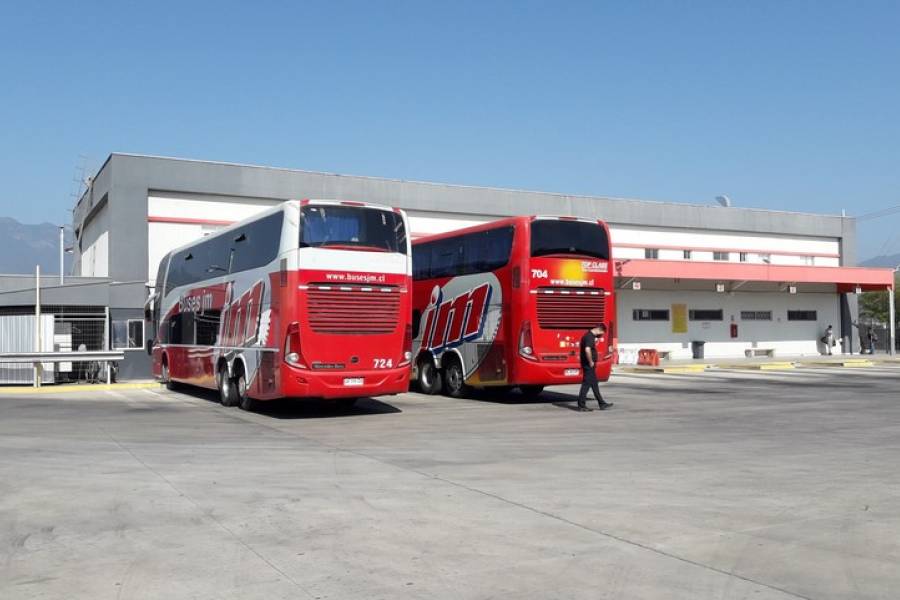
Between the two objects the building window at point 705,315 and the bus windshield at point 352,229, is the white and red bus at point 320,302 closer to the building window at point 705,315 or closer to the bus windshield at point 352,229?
the bus windshield at point 352,229

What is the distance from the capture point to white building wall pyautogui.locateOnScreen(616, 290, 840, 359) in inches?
1533

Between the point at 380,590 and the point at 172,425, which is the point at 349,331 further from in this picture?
the point at 380,590

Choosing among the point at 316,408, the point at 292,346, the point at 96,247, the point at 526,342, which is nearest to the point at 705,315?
the point at 526,342

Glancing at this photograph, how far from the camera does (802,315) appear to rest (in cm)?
4419

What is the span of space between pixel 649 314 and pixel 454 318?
2150 cm

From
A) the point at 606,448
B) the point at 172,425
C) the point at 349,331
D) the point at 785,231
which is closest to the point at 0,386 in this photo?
the point at 172,425

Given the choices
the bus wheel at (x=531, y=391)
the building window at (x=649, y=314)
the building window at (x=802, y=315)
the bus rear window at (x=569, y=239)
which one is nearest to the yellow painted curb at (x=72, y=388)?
the bus wheel at (x=531, y=391)

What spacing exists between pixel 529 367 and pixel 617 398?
321cm

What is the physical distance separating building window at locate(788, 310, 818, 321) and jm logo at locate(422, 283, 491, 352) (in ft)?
95.7

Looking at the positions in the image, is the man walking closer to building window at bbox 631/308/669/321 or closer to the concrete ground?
the concrete ground

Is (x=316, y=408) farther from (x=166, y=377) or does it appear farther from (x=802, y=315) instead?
(x=802, y=315)

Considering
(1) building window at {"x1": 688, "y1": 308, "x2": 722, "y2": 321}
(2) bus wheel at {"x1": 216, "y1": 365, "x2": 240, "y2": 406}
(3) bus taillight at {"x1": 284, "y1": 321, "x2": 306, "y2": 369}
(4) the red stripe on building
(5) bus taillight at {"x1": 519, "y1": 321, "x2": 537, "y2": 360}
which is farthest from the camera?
(1) building window at {"x1": 688, "y1": 308, "x2": 722, "y2": 321}

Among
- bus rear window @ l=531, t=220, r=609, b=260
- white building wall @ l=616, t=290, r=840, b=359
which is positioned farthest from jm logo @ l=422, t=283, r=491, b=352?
white building wall @ l=616, t=290, r=840, b=359

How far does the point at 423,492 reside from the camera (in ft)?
27.1
